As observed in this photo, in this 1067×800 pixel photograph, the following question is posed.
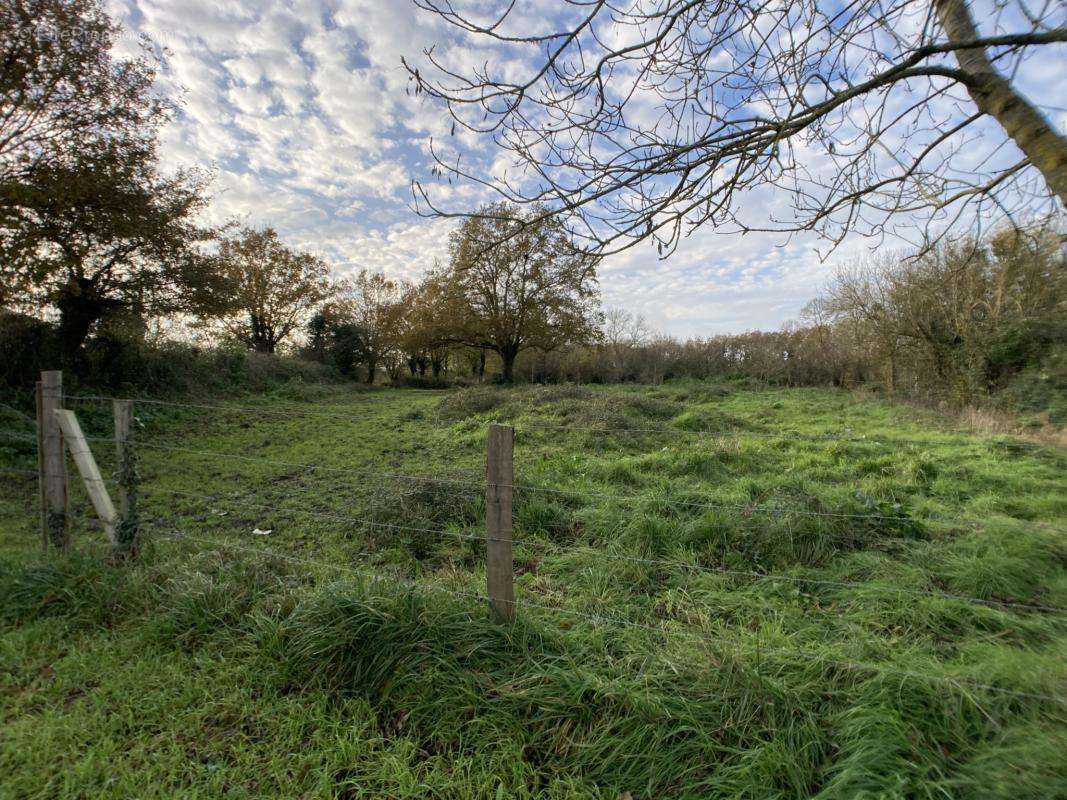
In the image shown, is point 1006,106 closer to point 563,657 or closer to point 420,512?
point 563,657

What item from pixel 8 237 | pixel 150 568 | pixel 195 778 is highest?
pixel 8 237

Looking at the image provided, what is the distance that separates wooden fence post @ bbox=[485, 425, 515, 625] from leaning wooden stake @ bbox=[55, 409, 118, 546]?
9.88 feet

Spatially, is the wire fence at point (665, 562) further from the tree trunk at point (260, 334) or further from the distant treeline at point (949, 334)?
the tree trunk at point (260, 334)

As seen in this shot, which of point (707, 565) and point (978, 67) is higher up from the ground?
point (978, 67)

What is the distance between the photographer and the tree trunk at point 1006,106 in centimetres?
204

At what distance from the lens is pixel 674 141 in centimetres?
246

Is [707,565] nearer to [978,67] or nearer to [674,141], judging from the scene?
[674,141]

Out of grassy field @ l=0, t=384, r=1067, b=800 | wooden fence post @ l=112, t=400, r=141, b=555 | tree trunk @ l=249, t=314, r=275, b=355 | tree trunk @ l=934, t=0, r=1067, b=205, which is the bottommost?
grassy field @ l=0, t=384, r=1067, b=800

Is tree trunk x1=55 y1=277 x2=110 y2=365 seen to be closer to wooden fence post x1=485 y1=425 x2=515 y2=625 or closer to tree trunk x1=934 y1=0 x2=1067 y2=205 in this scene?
wooden fence post x1=485 y1=425 x2=515 y2=625

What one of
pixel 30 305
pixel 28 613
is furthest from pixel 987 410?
pixel 30 305

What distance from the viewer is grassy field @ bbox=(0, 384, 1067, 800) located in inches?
76.1

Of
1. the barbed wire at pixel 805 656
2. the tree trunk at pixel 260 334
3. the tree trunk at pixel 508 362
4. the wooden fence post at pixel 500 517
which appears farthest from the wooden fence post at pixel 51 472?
the tree trunk at pixel 260 334

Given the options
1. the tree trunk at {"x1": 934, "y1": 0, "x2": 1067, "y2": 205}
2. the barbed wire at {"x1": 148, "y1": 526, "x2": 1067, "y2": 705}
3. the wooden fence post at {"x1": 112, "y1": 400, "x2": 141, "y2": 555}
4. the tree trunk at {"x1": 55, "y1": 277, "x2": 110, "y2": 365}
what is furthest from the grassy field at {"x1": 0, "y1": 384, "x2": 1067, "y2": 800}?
the tree trunk at {"x1": 55, "y1": 277, "x2": 110, "y2": 365}

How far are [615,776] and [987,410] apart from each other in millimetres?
14531
